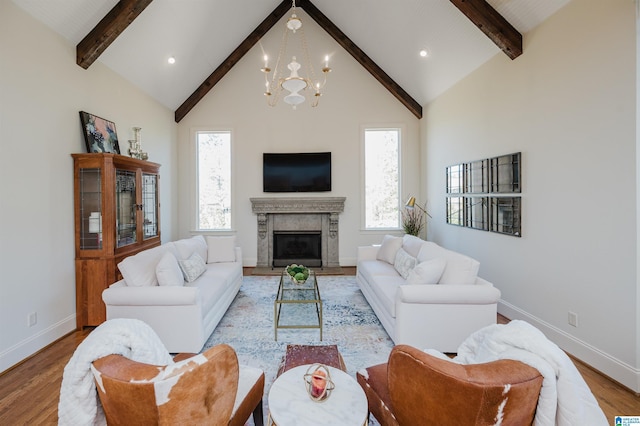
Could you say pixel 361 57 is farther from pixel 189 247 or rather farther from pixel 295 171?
pixel 189 247

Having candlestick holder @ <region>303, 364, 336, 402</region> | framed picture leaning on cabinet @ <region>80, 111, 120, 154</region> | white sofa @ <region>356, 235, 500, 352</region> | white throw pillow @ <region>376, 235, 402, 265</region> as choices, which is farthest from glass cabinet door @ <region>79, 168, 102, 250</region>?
white throw pillow @ <region>376, 235, 402, 265</region>

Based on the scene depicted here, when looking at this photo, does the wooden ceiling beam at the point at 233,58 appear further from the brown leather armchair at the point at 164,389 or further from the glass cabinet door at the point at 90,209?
the brown leather armchair at the point at 164,389

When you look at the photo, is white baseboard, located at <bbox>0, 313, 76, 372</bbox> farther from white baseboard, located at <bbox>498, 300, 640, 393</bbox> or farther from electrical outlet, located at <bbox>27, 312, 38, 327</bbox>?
white baseboard, located at <bbox>498, 300, 640, 393</bbox>

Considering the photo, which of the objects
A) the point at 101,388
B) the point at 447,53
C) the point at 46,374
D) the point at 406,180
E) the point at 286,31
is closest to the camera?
the point at 101,388

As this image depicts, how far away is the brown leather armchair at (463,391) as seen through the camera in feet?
3.43

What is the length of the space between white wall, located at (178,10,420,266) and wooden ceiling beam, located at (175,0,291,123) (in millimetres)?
Result: 175

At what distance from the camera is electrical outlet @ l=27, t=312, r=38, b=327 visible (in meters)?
2.73

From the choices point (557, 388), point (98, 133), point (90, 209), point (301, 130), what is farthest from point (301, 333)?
point (301, 130)

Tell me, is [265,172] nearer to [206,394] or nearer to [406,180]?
[406,180]

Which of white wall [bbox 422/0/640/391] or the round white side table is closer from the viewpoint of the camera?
the round white side table

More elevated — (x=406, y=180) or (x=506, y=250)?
(x=406, y=180)

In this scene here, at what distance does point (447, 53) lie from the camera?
13.9ft

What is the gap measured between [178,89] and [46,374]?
457 cm

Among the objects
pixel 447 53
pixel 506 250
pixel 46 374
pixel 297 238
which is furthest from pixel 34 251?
pixel 447 53
